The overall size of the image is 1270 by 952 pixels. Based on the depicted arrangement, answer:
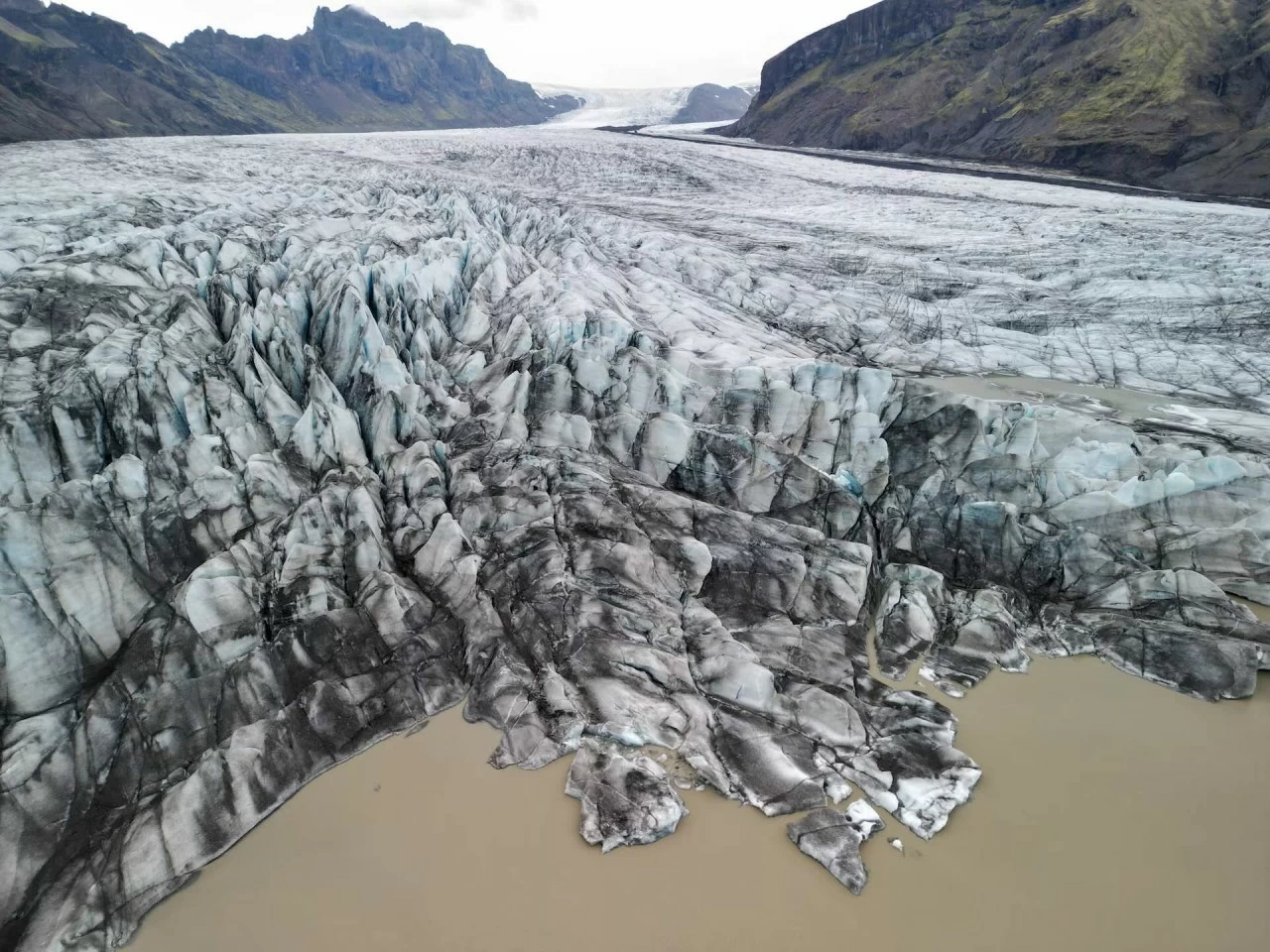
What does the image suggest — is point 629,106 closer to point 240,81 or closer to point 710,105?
point 710,105

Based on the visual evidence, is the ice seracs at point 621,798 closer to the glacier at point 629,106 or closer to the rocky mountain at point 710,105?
the glacier at point 629,106

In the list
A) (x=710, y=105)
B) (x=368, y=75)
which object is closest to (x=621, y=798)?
(x=710, y=105)

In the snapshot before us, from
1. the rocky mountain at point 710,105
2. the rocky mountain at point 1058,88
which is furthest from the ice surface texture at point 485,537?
the rocky mountain at point 710,105

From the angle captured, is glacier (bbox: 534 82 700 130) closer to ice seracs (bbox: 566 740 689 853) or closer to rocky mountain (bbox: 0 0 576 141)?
rocky mountain (bbox: 0 0 576 141)

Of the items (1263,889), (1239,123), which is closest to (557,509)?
(1263,889)

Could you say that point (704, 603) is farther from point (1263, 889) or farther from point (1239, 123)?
point (1239, 123)

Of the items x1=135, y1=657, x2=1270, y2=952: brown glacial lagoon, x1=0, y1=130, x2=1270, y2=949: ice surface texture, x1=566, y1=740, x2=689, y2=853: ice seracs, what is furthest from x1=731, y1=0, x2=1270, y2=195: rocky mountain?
x1=566, y1=740, x2=689, y2=853: ice seracs
